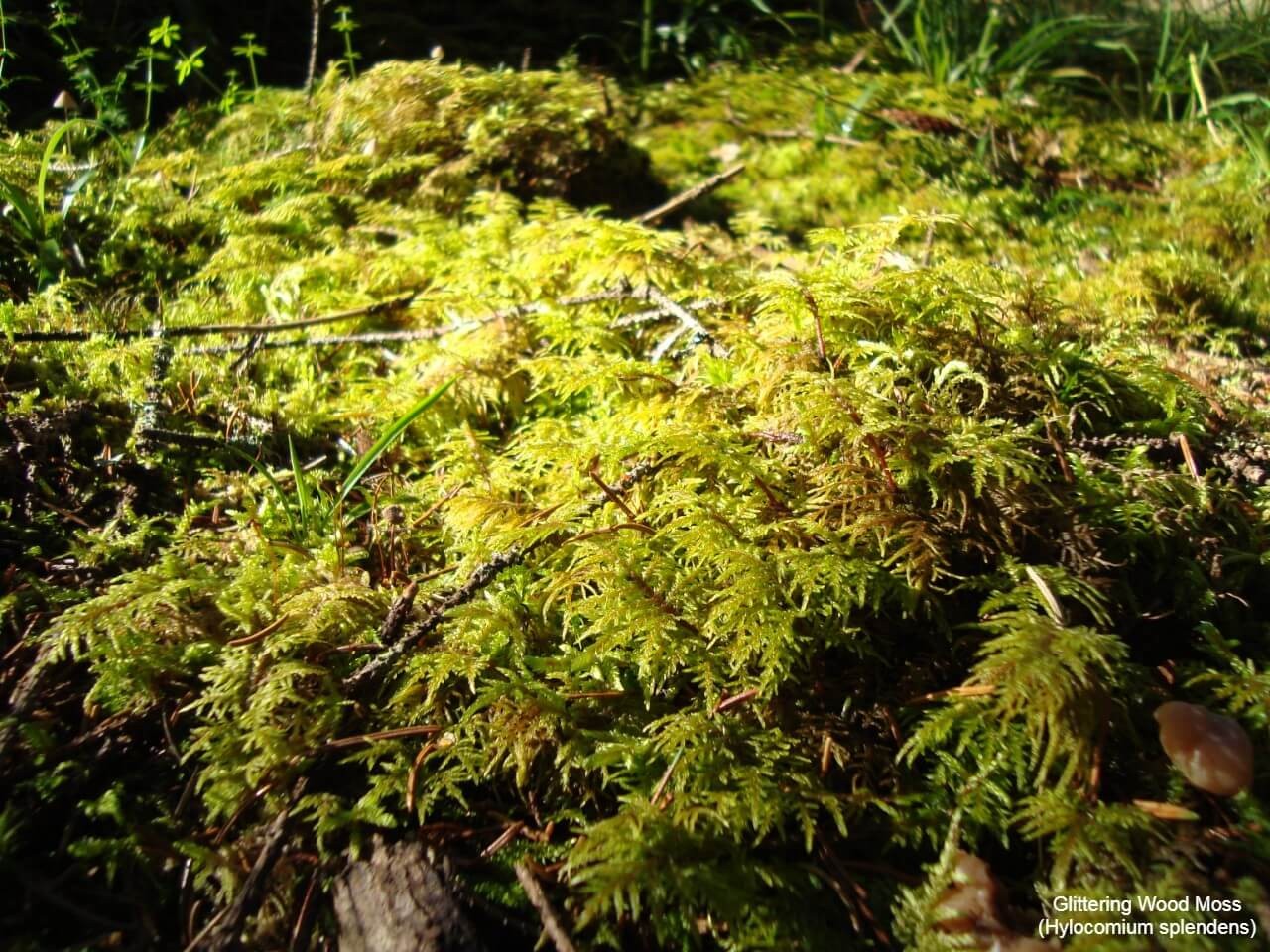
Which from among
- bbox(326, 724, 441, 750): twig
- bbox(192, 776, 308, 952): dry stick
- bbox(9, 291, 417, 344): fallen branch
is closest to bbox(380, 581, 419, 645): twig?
bbox(326, 724, 441, 750): twig

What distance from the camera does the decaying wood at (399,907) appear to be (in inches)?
46.7

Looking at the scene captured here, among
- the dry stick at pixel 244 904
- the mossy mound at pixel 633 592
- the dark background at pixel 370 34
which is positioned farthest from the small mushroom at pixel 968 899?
the dark background at pixel 370 34

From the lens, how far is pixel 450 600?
1.58m

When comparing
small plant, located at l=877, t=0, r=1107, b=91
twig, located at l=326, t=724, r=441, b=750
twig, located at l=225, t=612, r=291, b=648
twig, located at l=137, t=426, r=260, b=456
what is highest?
small plant, located at l=877, t=0, r=1107, b=91

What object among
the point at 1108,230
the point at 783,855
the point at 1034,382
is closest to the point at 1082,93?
the point at 1108,230

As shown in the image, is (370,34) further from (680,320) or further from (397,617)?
(397,617)

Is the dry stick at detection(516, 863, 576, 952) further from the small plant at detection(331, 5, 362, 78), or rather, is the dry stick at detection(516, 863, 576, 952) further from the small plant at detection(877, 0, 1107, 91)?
the small plant at detection(877, 0, 1107, 91)

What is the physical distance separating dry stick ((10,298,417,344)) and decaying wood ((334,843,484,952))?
1494 mm

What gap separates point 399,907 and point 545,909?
0.73 feet

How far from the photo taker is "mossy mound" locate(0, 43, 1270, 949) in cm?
129

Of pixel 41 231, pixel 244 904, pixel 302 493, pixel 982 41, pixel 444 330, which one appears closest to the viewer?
pixel 244 904

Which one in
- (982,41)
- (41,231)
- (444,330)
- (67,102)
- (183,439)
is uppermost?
(982,41)

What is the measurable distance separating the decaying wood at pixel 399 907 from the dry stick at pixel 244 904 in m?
0.11

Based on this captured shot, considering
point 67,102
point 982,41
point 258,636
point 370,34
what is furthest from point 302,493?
point 982,41
